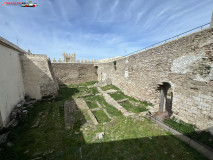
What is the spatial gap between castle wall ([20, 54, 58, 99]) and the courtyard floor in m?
3.11

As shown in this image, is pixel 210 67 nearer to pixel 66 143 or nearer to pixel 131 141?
pixel 131 141

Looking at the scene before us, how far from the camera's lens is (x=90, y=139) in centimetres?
462

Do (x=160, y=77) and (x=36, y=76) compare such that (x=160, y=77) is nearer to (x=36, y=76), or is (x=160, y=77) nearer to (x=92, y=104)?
(x=92, y=104)

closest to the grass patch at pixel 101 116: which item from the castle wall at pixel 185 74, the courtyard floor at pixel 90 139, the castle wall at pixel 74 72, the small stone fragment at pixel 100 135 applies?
the courtyard floor at pixel 90 139

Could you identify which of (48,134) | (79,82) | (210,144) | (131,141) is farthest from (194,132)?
(79,82)

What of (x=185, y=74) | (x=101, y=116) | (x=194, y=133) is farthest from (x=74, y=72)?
(x=194, y=133)

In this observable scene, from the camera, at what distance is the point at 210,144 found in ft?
13.8

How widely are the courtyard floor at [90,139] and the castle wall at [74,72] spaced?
12044 millimetres

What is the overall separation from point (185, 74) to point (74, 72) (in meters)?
17.9

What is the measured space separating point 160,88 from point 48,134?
858 centimetres

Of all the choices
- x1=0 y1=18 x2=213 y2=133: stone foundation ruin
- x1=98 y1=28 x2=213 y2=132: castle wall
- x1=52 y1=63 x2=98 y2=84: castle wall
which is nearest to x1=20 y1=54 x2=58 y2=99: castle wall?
x1=0 y1=18 x2=213 y2=133: stone foundation ruin

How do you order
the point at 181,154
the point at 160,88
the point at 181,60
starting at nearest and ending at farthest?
1. the point at 181,154
2. the point at 181,60
3. the point at 160,88

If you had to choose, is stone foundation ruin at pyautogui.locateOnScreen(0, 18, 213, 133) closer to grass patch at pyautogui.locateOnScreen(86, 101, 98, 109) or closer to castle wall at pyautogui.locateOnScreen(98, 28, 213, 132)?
castle wall at pyautogui.locateOnScreen(98, 28, 213, 132)

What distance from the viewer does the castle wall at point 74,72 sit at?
17.8 metres
